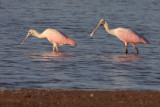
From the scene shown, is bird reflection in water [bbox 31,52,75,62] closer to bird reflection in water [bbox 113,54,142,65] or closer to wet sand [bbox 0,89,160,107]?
bird reflection in water [bbox 113,54,142,65]

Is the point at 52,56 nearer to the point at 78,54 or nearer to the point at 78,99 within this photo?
the point at 78,54

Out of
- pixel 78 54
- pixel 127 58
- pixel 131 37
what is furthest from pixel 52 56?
pixel 131 37

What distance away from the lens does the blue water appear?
1254cm

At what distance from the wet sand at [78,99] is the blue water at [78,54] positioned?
5.61ft

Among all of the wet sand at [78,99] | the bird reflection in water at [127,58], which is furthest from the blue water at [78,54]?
the wet sand at [78,99]

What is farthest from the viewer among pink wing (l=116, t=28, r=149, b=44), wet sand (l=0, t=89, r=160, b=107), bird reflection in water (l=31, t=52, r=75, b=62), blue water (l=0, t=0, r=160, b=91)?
pink wing (l=116, t=28, r=149, b=44)

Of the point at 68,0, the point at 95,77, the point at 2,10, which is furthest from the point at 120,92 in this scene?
the point at 68,0

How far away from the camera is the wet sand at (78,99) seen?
8.48 m

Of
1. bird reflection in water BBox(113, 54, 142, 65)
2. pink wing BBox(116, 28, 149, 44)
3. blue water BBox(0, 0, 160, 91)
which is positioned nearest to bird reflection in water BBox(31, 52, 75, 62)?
blue water BBox(0, 0, 160, 91)

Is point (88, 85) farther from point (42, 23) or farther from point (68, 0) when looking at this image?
point (68, 0)

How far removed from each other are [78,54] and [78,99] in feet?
28.8

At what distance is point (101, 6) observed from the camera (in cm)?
3788

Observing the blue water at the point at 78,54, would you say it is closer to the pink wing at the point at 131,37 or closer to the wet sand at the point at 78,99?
the pink wing at the point at 131,37

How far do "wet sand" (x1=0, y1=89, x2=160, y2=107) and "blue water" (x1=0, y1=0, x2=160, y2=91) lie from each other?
1.71 meters
